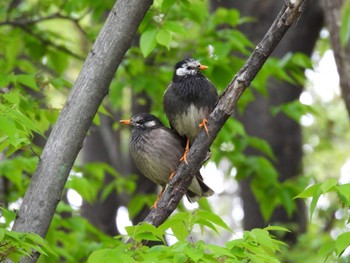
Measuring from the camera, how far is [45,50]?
666 centimetres

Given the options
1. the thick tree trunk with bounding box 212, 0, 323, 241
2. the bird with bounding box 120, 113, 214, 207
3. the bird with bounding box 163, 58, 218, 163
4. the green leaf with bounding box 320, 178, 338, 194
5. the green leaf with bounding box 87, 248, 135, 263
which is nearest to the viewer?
the green leaf with bounding box 87, 248, 135, 263

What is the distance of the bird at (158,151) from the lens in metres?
5.57

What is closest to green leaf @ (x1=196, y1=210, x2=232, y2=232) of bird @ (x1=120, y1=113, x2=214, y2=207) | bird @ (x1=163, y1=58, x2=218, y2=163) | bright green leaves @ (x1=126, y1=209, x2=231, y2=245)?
bright green leaves @ (x1=126, y1=209, x2=231, y2=245)

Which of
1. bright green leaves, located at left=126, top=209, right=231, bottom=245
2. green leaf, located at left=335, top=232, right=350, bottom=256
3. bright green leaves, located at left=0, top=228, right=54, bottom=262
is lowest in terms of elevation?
bright green leaves, located at left=0, top=228, right=54, bottom=262

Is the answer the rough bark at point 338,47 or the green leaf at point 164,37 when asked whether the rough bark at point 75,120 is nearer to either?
the green leaf at point 164,37

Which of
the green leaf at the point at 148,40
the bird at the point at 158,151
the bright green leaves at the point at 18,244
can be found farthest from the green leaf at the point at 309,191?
the bird at the point at 158,151

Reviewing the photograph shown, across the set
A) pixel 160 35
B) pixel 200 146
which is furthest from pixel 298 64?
pixel 200 146

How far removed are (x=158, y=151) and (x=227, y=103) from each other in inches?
70.2

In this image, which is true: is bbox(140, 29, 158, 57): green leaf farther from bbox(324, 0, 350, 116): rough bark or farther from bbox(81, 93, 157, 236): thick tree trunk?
bbox(81, 93, 157, 236): thick tree trunk

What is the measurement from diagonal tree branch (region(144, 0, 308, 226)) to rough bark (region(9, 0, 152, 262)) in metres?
0.59

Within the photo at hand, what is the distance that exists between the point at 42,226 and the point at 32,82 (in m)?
1.35

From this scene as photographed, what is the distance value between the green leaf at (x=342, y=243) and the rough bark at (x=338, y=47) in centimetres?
273

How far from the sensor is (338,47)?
5777 mm

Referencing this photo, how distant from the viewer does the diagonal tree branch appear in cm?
372
